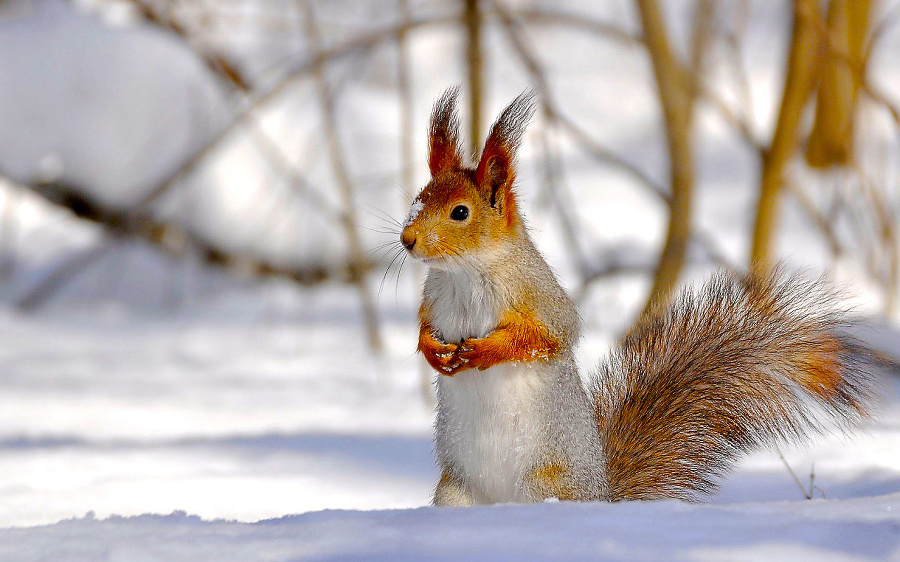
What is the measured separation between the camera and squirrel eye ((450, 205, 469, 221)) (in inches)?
55.9

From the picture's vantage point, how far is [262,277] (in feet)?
18.1

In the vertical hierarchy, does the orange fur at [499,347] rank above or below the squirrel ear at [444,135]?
below

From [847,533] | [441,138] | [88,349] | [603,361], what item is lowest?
[847,533]

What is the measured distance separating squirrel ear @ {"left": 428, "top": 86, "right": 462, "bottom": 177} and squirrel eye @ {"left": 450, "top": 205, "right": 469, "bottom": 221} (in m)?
0.11

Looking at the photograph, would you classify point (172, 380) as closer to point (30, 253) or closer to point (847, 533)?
point (30, 253)

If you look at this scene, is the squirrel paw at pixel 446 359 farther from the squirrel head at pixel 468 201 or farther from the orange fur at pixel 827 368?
the orange fur at pixel 827 368

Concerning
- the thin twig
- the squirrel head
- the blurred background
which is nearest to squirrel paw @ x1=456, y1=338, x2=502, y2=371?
the squirrel head

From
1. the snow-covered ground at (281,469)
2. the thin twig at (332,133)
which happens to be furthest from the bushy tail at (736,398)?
the thin twig at (332,133)

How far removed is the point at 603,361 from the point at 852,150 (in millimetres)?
1065

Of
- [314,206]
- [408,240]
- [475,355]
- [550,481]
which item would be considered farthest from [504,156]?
[314,206]

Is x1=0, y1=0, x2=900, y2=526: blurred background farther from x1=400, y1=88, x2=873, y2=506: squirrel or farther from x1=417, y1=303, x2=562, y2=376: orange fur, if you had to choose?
x1=417, y1=303, x2=562, y2=376: orange fur

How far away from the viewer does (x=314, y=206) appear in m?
4.88

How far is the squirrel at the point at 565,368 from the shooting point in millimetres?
1382

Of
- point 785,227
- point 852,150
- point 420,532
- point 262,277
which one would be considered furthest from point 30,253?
point 420,532
